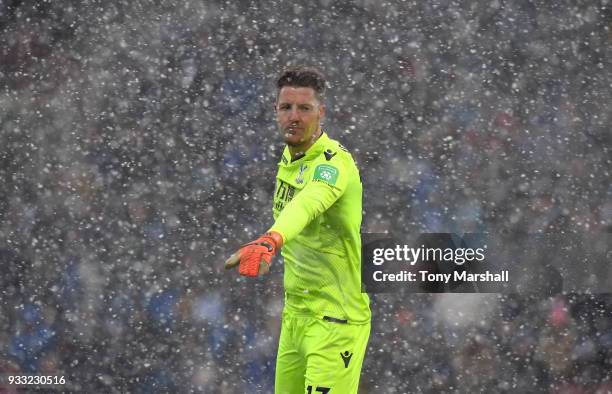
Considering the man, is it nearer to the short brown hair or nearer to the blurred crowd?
the short brown hair

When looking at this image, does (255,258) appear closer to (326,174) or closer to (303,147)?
(326,174)

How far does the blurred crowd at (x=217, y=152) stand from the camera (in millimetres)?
6961

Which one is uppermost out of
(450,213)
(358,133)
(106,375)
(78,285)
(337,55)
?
(337,55)

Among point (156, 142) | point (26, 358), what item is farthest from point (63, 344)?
point (156, 142)

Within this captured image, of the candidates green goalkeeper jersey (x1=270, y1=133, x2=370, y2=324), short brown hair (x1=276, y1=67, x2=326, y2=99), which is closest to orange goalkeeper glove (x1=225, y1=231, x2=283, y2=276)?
green goalkeeper jersey (x1=270, y1=133, x2=370, y2=324)

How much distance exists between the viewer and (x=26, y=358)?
7027 mm

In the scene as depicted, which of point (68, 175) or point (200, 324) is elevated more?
point (68, 175)

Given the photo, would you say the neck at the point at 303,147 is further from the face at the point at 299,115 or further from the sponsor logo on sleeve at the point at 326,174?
the sponsor logo on sleeve at the point at 326,174

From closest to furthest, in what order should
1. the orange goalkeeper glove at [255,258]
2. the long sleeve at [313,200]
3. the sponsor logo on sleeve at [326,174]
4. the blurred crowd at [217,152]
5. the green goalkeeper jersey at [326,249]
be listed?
1. the orange goalkeeper glove at [255,258]
2. the long sleeve at [313,200]
3. the sponsor logo on sleeve at [326,174]
4. the green goalkeeper jersey at [326,249]
5. the blurred crowd at [217,152]

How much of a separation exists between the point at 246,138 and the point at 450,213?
4.86 ft

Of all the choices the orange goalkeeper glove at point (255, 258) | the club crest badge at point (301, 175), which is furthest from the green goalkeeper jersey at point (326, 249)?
the orange goalkeeper glove at point (255, 258)

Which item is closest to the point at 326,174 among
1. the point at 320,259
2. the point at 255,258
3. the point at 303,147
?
the point at 303,147

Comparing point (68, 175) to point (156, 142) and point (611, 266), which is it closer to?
point (156, 142)

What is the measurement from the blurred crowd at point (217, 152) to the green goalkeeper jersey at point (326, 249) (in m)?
2.48
